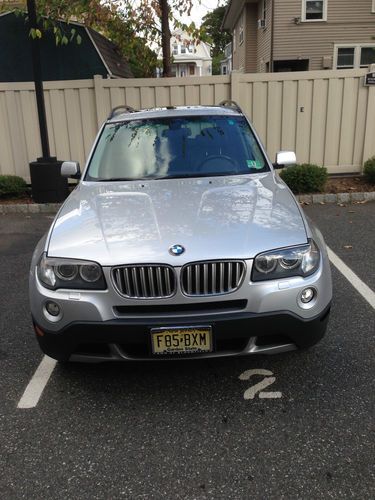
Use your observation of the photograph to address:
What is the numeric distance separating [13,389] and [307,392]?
1.89 m

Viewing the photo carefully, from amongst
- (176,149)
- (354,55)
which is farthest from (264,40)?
(176,149)

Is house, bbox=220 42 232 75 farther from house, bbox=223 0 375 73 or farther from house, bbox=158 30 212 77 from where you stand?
house, bbox=223 0 375 73

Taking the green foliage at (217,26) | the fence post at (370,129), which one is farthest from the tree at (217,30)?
the fence post at (370,129)

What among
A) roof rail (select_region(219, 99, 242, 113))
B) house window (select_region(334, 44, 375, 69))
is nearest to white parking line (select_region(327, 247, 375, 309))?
roof rail (select_region(219, 99, 242, 113))

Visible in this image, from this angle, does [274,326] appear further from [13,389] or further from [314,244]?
[13,389]

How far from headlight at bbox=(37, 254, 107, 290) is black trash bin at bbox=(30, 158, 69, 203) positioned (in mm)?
5625

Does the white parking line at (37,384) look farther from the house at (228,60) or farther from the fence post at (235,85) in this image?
the house at (228,60)

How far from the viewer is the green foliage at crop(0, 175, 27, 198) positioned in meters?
8.42

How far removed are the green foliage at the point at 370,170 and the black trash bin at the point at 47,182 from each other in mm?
5291

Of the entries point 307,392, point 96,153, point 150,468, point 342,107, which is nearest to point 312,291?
point 307,392

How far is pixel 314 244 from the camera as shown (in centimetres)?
292

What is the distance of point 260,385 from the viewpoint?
10.1 feet

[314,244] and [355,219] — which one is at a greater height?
[314,244]

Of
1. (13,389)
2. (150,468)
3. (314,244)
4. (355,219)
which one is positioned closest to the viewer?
(150,468)
